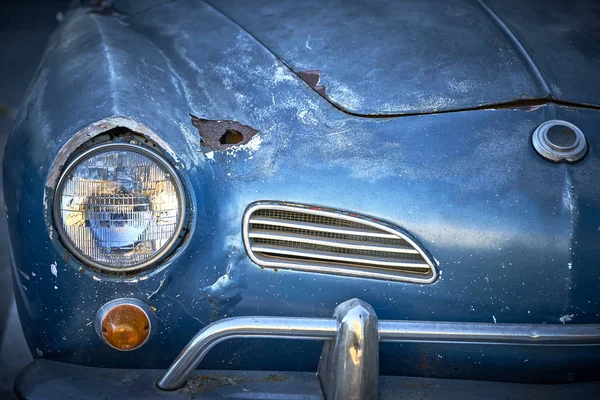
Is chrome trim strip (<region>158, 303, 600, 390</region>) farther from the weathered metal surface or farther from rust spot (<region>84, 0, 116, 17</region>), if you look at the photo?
rust spot (<region>84, 0, 116, 17</region>)

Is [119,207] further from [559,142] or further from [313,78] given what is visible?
[559,142]

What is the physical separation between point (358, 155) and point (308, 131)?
0.57 ft

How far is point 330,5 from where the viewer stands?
8.91ft

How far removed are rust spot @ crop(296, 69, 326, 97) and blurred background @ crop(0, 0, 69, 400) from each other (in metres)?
1.50

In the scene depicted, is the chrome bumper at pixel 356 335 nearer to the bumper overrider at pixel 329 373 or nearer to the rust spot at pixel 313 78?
the bumper overrider at pixel 329 373

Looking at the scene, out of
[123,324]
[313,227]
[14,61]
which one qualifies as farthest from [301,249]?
[14,61]

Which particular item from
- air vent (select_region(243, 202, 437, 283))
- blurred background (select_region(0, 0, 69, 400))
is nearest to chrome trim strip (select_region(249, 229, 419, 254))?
air vent (select_region(243, 202, 437, 283))

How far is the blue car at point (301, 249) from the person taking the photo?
1860 millimetres

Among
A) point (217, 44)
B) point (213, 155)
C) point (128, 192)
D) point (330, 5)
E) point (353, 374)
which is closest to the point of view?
point (353, 374)

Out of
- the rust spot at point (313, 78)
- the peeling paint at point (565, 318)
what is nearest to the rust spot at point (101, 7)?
the rust spot at point (313, 78)

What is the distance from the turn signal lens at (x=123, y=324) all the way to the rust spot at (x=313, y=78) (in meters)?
0.86

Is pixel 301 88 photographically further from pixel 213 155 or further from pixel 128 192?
pixel 128 192

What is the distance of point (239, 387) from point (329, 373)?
246 millimetres

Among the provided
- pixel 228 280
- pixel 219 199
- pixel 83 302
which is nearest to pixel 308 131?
pixel 219 199
